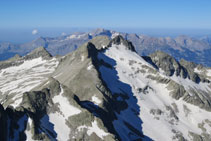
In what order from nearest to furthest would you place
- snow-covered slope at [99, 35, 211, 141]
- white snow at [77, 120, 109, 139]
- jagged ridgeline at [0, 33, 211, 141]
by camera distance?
jagged ridgeline at [0, 33, 211, 141], white snow at [77, 120, 109, 139], snow-covered slope at [99, 35, 211, 141]

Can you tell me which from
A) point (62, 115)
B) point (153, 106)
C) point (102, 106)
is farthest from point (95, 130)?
point (153, 106)

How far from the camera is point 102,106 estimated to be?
380 feet

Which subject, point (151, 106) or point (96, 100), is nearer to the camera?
point (96, 100)

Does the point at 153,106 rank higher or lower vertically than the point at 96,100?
lower

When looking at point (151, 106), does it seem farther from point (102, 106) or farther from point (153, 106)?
point (102, 106)

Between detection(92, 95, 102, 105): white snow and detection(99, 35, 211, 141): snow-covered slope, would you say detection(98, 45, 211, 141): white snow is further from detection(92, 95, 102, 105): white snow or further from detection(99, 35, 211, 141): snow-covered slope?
detection(92, 95, 102, 105): white snow

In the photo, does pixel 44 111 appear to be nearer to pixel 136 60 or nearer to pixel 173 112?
pixel 173 112

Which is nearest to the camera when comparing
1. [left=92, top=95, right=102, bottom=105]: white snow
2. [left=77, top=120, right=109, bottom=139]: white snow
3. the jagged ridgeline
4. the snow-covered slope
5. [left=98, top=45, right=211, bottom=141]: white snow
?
the jagged ridgeline

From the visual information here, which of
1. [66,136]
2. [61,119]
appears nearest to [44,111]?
[61,119]

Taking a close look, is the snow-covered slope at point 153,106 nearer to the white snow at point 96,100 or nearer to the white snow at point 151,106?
the white snow at point 151,106

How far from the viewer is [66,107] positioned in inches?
3844

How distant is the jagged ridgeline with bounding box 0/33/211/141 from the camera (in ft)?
281

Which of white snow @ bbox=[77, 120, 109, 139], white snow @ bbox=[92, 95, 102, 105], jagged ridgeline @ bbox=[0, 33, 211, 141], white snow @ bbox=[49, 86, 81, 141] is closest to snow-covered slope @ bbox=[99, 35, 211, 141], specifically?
jagged ridgeline @ bbox=[0, 33, 211, 141]

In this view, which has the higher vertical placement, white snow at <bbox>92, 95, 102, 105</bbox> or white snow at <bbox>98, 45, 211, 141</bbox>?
white snow at <bbox>92, 95, 102, 105</bbox>
